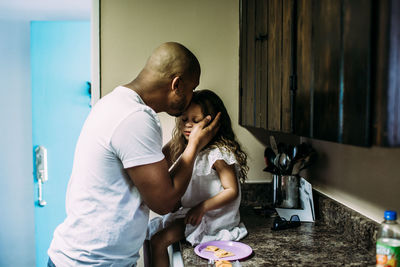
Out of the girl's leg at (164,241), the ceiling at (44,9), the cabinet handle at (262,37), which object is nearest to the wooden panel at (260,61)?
the cabinet handle at (262,37)

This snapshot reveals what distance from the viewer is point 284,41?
48.5 inches

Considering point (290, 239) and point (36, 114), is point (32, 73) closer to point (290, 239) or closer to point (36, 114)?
point (36, 114)

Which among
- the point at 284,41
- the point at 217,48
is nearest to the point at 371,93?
the point at 284,41

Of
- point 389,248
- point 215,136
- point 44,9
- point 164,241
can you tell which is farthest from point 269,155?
point 44,9

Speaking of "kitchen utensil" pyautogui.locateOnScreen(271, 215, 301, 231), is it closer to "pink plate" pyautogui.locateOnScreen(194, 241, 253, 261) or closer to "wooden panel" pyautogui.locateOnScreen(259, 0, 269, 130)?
"pink plate" pyautogui.locateOnScreen(194, 241, 253, 261)

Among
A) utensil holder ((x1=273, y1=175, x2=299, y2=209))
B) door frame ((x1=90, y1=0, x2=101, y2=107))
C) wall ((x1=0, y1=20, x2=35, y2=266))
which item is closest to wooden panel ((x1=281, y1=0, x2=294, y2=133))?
utensil holder ((x1=273, y1=175, x2=299, y2=209))

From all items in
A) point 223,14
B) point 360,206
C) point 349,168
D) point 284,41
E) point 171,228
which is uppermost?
point 223,14

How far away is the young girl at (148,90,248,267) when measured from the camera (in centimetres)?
146

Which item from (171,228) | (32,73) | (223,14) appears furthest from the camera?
(32,73)

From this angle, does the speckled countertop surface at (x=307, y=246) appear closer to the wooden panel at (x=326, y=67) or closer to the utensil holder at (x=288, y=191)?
the utensil holder at (x=288, y=191)

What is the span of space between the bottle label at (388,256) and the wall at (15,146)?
2.84 meters

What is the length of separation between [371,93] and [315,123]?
264mm

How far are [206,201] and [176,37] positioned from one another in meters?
0.95

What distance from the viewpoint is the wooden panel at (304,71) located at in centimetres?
102
